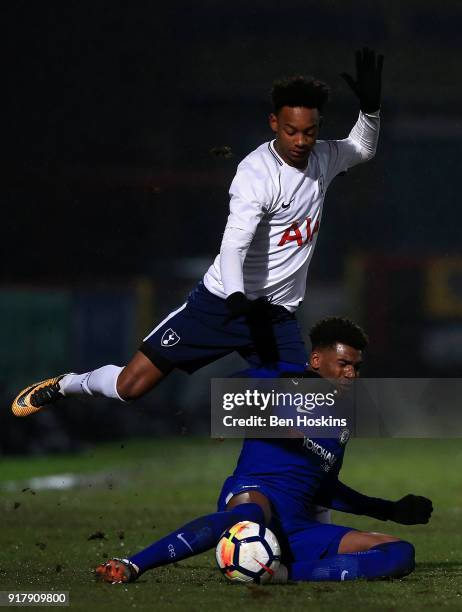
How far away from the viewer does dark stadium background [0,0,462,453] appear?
722 inches

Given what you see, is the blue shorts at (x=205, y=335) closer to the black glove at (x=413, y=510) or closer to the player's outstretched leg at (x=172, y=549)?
the black glove at (x=413, y=510)

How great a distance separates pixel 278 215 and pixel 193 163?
12498mm

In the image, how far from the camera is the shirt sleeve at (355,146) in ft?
25.6

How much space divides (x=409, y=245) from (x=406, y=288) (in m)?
0.76

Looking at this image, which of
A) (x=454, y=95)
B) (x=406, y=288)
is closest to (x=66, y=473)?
(x=406, y=288)

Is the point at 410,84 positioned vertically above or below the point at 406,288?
above

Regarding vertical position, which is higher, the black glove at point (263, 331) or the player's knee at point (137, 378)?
the black glove at point (263, 331)

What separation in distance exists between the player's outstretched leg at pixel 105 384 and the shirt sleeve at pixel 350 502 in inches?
45.9

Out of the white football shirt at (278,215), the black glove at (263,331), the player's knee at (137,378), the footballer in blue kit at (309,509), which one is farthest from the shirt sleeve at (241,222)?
the player's knee at (137,378)

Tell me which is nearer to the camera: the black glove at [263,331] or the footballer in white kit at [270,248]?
the footballer in white kit at [270,248]

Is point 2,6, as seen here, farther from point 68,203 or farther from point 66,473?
point 66,473

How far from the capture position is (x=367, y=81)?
303 inches

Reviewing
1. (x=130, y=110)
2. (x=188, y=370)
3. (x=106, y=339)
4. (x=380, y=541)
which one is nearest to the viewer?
(x=380, y=541)

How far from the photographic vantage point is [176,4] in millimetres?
19734
